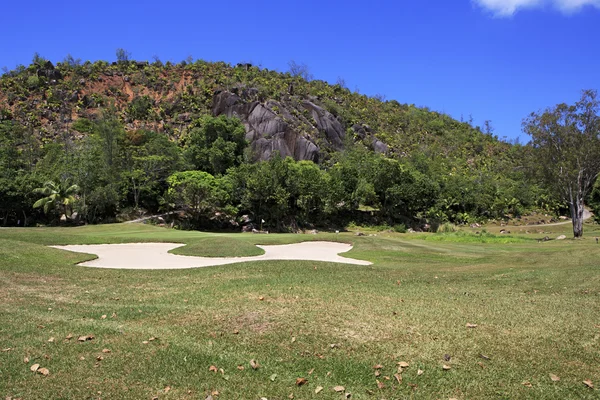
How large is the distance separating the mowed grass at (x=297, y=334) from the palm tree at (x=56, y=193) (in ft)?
122

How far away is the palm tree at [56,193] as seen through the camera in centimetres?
4781

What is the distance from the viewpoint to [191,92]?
11519 cm

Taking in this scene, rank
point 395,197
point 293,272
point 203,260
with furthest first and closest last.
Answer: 1. point 395,197
2. point 203,260
3. point 293,272

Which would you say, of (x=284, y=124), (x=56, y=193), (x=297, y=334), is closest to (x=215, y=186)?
(x=56, y=193)

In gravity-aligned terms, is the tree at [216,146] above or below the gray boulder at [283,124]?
below

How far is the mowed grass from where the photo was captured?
6094mm

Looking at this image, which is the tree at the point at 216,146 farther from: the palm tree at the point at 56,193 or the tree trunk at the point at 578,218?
the tree trunk at the point at 578,218

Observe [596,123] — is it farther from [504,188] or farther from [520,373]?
[504,188]

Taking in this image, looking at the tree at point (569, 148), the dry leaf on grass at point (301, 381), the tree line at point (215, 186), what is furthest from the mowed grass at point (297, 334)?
the tree line at point (215, 186)

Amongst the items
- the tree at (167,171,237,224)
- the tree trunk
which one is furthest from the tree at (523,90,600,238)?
the tree at (167,171,237,224)

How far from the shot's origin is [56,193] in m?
48.5

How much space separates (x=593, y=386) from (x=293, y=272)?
11208 mm

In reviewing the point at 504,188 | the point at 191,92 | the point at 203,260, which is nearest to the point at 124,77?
the point at 191,92

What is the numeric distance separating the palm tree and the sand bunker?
25.8 m
